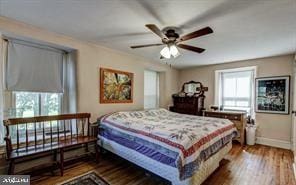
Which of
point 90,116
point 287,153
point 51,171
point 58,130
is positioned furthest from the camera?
point 287,153

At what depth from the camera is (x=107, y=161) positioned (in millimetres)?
2938

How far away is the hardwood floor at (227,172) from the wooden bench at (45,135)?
24cm

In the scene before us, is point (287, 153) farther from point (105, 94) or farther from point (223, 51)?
point (105, 94)

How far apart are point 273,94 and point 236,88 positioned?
2.91ft

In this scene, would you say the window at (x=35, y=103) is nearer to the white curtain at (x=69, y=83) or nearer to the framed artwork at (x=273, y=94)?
the white curtain at (x=69, y=83)

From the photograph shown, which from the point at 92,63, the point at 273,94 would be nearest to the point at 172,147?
the point at 92,63

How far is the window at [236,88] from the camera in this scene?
4.35 m

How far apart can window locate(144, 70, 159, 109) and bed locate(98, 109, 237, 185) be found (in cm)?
197

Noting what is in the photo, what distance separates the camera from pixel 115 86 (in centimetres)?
363

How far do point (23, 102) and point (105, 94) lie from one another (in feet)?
4.65

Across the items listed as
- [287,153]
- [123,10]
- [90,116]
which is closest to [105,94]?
[90,116]

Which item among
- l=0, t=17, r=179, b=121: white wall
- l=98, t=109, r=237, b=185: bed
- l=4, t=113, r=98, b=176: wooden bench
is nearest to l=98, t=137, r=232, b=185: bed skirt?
l=98, t=109, r=237, b=185: bed

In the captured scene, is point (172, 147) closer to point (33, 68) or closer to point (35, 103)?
point (35, 103)

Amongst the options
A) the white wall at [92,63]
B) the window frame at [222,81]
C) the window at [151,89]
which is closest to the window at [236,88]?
the window frame at [222,81]
